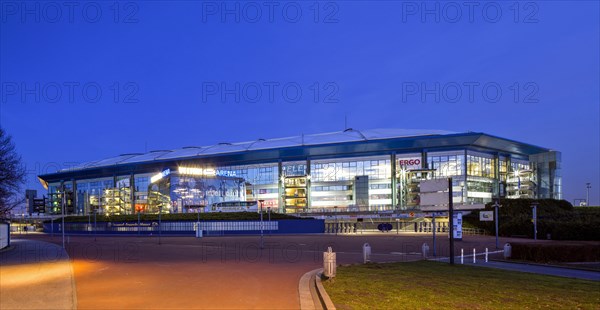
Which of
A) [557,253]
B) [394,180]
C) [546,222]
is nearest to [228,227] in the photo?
[394,180]

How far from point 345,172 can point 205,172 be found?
32816 mm

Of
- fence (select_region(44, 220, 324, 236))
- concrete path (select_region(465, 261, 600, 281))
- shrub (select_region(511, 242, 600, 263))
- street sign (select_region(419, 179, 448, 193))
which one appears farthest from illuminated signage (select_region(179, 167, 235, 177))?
concrete path (select_region(465, 261, 600, 281))

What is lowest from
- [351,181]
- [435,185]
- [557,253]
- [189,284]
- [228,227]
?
[228,227]

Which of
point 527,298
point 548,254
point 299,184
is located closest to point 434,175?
point 299,184

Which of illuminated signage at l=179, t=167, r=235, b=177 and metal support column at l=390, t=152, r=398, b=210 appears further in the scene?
illuminated signage at l=179, t=167, r=235, b=177

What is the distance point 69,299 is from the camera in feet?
44.0

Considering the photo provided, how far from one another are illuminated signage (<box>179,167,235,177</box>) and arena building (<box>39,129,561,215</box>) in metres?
0.23

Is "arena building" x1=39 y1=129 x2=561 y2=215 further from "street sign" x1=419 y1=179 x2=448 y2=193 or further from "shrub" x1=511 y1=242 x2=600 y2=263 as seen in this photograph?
"street sign" x1=419 y1=179 x2=448 y2=193

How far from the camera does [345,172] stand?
100562 millimetres

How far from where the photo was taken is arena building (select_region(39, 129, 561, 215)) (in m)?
91.4

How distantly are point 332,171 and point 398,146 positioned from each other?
1631 centimetres

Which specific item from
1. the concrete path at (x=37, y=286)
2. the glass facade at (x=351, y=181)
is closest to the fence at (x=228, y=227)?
the glass facade at (x=351, y=181)

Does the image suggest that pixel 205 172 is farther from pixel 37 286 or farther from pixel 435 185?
pixel 37 286

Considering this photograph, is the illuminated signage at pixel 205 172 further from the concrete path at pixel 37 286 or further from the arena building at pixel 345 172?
the concrete path at pixel 37 286
